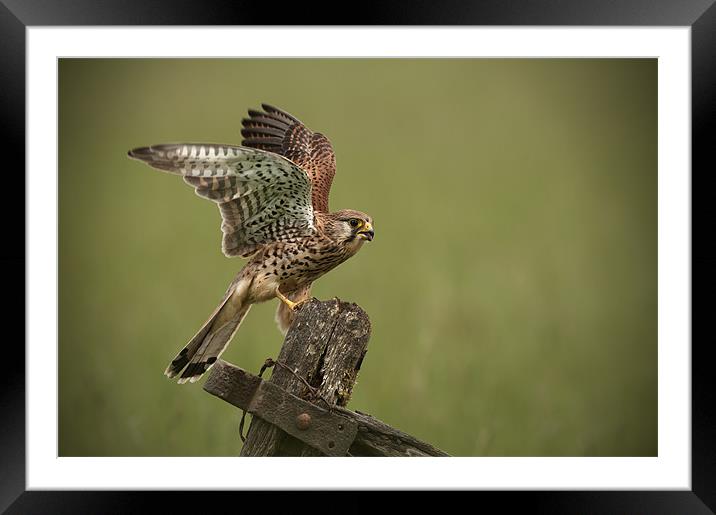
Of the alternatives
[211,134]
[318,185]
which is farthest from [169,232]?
[318,185]

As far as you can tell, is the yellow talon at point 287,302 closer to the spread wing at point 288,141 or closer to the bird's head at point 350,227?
the bird's head at point 350,227

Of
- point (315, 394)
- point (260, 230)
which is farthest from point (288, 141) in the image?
point (315, 394)

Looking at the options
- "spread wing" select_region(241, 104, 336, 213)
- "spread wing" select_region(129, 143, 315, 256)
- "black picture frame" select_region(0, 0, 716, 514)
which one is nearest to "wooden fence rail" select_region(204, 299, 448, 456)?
"black picture frame" select_region(0, 0, 716, 514)

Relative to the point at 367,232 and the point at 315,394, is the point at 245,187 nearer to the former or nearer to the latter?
the point at 367,232
